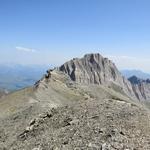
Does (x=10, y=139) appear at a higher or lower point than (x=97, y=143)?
lower

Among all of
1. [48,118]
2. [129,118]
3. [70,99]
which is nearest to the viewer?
[129,118]

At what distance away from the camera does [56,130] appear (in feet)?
115

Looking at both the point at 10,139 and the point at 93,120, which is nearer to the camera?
the point at 93,120

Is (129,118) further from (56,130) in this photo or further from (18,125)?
(18,125)

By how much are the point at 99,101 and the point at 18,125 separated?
13.9m

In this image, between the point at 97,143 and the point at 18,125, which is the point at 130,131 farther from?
the point at 18,125

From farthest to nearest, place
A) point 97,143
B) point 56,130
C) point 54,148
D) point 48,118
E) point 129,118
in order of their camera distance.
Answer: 1. point 48,118
2. point 56,130
3. point 129,118
4. point 54,148
5. point 97,143

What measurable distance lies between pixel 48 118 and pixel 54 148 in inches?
446

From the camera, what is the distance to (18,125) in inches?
1951

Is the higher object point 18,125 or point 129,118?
point 129,118

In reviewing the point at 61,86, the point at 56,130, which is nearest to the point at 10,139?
the point at 56,130

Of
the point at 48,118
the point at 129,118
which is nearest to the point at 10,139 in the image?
the point at 48,118

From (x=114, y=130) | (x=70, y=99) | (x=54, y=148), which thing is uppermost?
(x=114, y=130)

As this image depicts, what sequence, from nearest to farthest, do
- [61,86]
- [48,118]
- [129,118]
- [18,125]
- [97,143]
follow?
[97,143] < [129,118] < [48,118] < [18,125] < [61,86]
